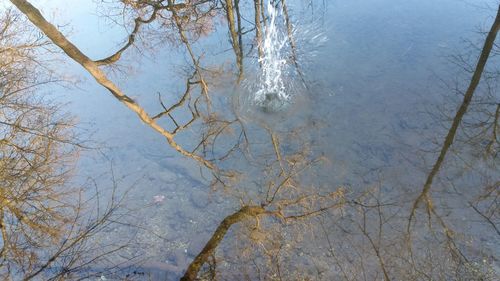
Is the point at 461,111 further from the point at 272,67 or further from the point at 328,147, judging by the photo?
the point at 272,67

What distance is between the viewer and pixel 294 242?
682cm

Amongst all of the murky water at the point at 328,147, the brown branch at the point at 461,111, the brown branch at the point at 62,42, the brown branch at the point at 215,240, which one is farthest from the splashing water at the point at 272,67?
the brown branch at the point at 461,111

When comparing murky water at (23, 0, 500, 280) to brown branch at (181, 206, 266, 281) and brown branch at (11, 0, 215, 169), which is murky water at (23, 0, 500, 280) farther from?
brown branch at (11, 0, 215, 169)

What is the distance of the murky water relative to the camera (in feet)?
22.2

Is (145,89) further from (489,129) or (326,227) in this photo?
(489,129)

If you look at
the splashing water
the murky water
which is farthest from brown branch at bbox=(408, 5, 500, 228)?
the splashing water

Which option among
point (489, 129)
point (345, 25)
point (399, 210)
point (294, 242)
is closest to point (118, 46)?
point (345, 25)

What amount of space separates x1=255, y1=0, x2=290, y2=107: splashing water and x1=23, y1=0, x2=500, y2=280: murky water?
0.14ft

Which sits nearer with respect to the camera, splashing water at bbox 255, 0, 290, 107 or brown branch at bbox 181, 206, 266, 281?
brown branch at bbox 181, 206, 266, 281

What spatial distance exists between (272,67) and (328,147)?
255 cm

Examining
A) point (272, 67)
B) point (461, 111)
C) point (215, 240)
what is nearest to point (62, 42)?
point (215, 240)

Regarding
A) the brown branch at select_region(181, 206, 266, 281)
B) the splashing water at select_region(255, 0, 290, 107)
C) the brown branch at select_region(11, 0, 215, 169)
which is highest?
the splashing water at select_region(255, 0, 290, 107)

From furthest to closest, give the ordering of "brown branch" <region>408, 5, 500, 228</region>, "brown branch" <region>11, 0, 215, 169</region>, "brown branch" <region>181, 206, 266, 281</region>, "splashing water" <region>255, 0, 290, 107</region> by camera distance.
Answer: "splashing water" <region>255, 0, 290, 107</region>
"brown branch" <region>408, 5, 500, 228</region>
"brown branch" <region>181, 206, 266, 281</region>
"brown branch" <region>11, 0, 215, 169</region>

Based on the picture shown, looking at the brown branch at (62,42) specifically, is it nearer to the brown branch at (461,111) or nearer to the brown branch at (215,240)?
the brown branch at (215,240)
